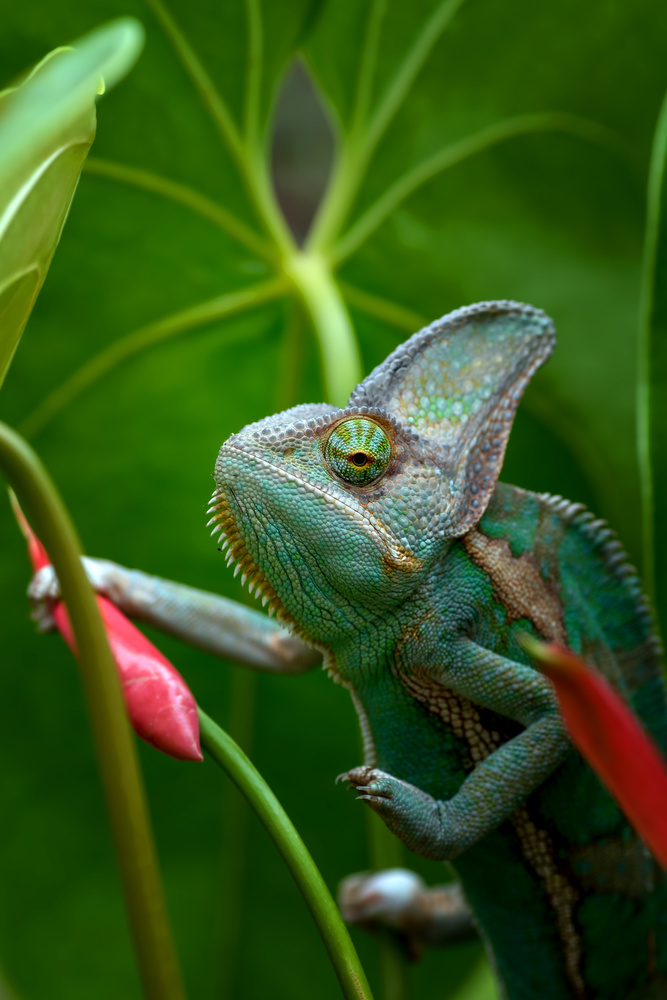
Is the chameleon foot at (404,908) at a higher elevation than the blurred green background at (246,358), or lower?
lower

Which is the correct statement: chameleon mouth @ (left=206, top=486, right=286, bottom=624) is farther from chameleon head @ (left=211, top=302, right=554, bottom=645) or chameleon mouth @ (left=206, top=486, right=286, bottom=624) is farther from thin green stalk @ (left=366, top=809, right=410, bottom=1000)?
thin green stalk @ (left=366, top=809, right=410, bottom=1000)

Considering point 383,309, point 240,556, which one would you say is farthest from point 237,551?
point 383,309

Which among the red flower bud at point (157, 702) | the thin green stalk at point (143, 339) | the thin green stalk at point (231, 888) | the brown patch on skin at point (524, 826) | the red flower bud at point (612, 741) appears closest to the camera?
the red flower bud at point (612, 741)

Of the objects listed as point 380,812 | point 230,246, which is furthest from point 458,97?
point 380,812

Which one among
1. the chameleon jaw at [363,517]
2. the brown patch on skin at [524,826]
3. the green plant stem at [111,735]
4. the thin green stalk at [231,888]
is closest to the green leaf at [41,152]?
the green plant stem at [111,735]

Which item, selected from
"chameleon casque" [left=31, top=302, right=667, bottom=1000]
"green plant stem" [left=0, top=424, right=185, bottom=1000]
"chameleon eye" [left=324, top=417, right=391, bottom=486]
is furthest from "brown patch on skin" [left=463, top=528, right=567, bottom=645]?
"green plant stem" [left=0, top=424, right=185, bottom=1000]

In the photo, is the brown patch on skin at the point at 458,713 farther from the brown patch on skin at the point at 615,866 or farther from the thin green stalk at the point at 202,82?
the thin green stalk at the point at 202,82

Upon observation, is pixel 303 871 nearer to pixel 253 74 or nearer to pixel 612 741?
pixel 612 741

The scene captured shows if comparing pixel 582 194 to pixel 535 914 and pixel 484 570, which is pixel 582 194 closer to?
pixel 484 570
